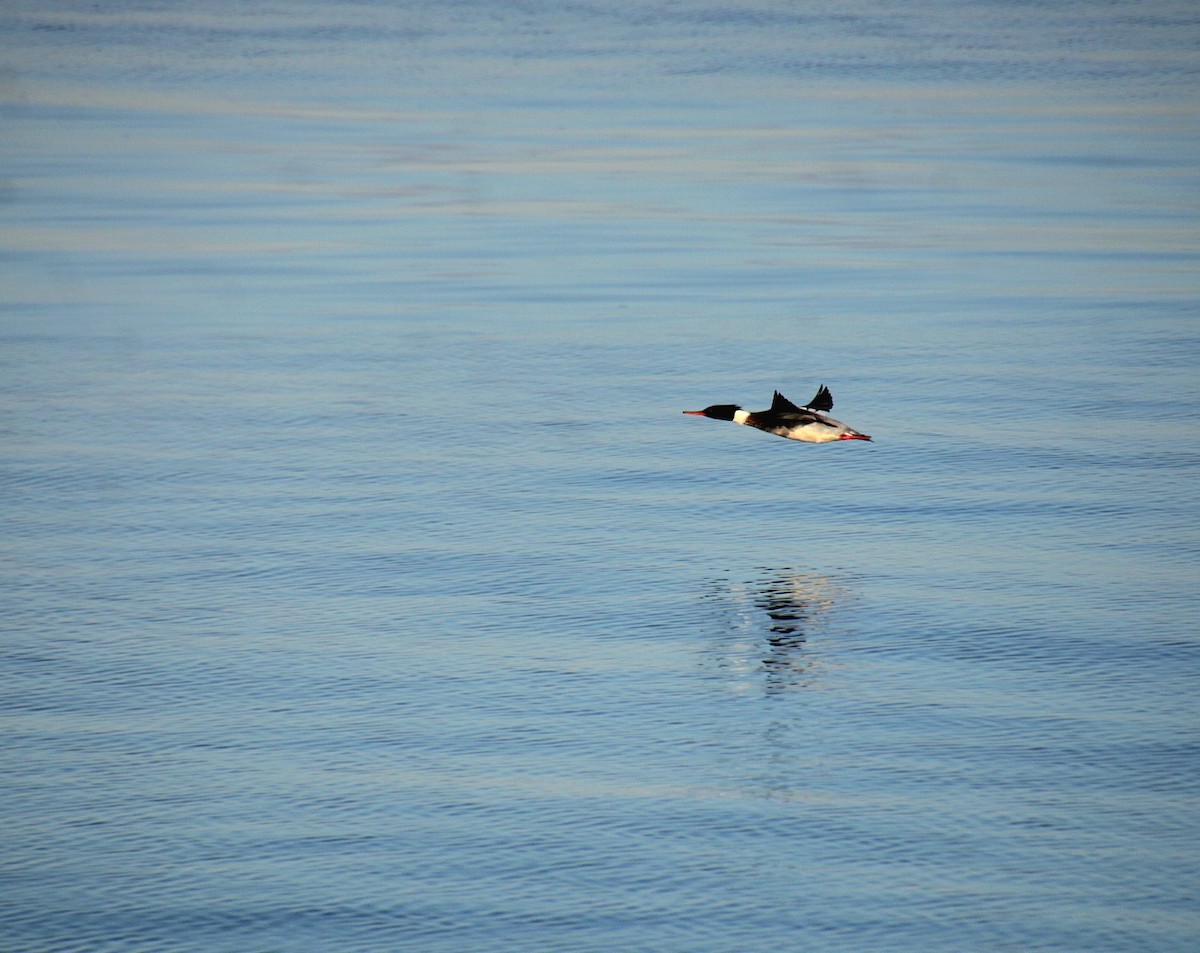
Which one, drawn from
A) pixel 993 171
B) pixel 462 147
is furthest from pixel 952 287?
pixel 462 147

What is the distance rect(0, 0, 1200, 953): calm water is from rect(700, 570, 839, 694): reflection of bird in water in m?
0.18

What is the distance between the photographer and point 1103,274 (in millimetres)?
87625

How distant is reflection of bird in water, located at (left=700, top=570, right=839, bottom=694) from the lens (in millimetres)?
43156

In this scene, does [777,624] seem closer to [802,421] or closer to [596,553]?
[802,421]

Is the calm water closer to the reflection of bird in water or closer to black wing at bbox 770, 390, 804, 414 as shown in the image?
the reflection of bird in water

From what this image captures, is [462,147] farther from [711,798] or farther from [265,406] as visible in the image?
[711,798]

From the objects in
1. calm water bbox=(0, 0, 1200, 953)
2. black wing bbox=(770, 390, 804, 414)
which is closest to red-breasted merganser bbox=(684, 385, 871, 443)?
black wing bbox=(770, 390, 804, 414)

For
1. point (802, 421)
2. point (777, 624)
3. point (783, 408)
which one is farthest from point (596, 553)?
point (783, 408)

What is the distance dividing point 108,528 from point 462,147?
69.1 metres

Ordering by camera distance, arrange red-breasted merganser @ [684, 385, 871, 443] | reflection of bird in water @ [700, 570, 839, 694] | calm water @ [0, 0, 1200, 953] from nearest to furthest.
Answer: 1. calm water @ [0, 0, 1200, 953]
2. reflection of bird in water @ [700, 570, 839, 694]
3. red-breasted merganser @ [684, 385, 871, 443]

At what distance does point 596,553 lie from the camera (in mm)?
50156

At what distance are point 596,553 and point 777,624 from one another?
6.14 metres

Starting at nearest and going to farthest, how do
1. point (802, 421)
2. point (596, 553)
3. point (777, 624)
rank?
1. point (802, 421)
2. point (777, 624)
3. point (596, 553)

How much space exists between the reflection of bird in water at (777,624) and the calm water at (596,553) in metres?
0.18
